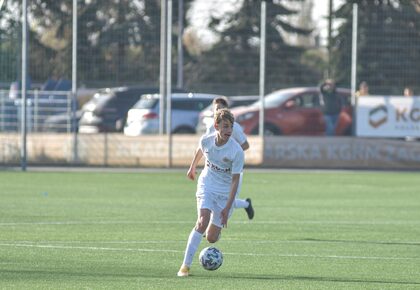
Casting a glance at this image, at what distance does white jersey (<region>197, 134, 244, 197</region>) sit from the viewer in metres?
12.6

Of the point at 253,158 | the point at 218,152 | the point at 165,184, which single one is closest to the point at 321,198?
the point at 165,184

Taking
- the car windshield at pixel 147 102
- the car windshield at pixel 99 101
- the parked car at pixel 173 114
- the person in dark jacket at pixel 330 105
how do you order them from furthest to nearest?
the car windshield at pixel 99 101 < the car windshield at pixel 147 102 < the parked car at pixel 173 114 < the person in dark jacket at pixel 330 105

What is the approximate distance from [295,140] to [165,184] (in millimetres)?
7515

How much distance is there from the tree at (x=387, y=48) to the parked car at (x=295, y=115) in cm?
94

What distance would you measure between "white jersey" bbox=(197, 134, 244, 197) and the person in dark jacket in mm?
23212

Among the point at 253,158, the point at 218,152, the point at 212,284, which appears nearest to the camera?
the point at 212,284

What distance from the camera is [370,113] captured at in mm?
35531

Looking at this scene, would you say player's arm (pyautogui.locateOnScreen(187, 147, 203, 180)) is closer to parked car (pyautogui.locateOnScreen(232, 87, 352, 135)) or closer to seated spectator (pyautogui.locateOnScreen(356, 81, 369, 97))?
seated spectator (pyautogui.locateOnScreen(356, 81, 369, 97))

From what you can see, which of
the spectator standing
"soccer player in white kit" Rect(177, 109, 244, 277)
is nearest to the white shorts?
"soccer player in white kit" Rect(177, 109, 244, 277)

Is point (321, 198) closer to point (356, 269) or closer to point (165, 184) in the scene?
point (165, 184)

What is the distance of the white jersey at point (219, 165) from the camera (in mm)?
12562

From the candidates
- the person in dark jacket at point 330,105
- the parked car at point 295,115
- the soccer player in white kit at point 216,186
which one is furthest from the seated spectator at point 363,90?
the soccer player in white kit at point 216,186

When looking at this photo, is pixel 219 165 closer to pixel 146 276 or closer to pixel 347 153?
pixel 146 276

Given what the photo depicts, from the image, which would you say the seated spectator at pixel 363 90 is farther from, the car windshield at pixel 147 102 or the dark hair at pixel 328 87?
the car windshield at pixel 147 102
